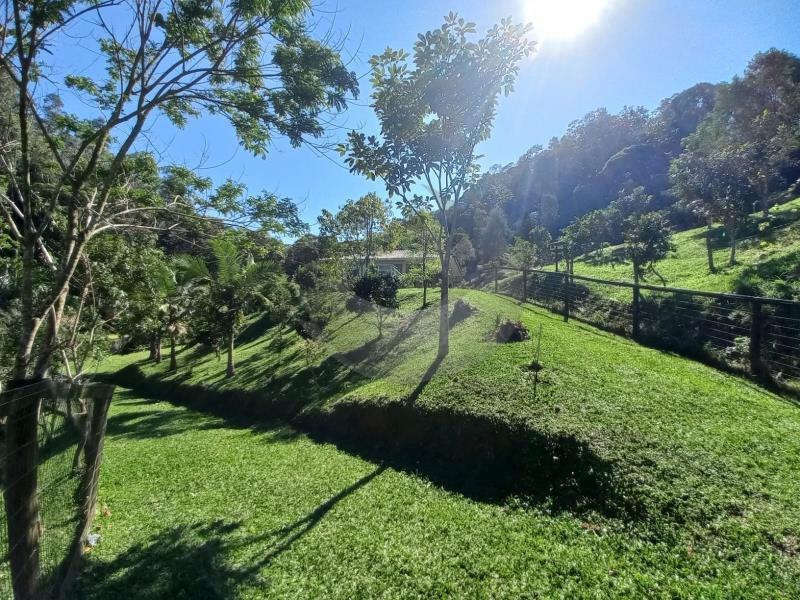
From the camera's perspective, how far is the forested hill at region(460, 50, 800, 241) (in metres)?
21.6

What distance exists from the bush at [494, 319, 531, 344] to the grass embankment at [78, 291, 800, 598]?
31 centimetres

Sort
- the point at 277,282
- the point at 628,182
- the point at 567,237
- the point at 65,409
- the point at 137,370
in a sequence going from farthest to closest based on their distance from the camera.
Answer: the point at 628,182
the point at 567,237
the point at 137,370
the point at 277,282
the point at 65,409

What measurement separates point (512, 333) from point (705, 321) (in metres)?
3.32

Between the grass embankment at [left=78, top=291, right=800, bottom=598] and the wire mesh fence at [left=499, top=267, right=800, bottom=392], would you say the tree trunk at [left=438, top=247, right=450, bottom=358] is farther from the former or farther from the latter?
the wire mesh fence at [left=499, top=267, right=800, bottom=392]

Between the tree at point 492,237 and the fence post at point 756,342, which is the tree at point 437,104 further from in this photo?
the tree at point 492,237

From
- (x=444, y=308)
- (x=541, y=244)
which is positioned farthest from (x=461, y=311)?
(x=541, y=244)

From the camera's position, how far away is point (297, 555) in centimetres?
360

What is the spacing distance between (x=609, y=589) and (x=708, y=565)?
753 millimetres

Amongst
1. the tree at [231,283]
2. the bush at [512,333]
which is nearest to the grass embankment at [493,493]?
the bush at [512,333]

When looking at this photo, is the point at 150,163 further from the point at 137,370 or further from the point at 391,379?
the point at 137,370

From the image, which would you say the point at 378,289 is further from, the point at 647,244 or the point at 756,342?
the point at 756,342

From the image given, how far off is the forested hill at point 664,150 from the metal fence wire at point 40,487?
828 cm

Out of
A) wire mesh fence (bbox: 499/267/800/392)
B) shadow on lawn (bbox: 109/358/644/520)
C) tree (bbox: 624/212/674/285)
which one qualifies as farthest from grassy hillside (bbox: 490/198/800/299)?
shadow on lawn (bbox: 109/358/644/520)

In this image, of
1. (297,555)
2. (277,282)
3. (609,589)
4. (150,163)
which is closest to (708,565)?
(609,589)
